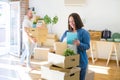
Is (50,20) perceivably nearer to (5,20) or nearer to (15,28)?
(15,28)

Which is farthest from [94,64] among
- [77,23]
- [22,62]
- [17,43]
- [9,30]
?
[77,23]

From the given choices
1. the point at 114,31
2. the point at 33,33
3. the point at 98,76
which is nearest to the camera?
the point at 98,76

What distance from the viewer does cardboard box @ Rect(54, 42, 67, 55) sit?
257 centimetres

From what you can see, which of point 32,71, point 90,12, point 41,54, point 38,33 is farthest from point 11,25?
point 90,12

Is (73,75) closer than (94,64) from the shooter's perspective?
Yes

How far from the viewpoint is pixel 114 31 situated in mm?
6203

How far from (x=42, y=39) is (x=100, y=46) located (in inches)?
81.0

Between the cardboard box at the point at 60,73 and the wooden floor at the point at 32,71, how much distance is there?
5.82 ft

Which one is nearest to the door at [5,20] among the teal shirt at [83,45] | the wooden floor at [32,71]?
the wooden floor at [32,71]

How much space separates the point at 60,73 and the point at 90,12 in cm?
422

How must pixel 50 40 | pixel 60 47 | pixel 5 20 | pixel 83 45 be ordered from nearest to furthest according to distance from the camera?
pixel 83 45 < pixel 60 47 < pixel 50 40 < pixel 5 20

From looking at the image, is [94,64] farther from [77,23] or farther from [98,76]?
[77,23]

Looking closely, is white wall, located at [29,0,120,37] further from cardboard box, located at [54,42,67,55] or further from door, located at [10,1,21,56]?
cardboard box, located at [54,42,67,55]

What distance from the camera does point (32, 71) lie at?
4.94 metres
